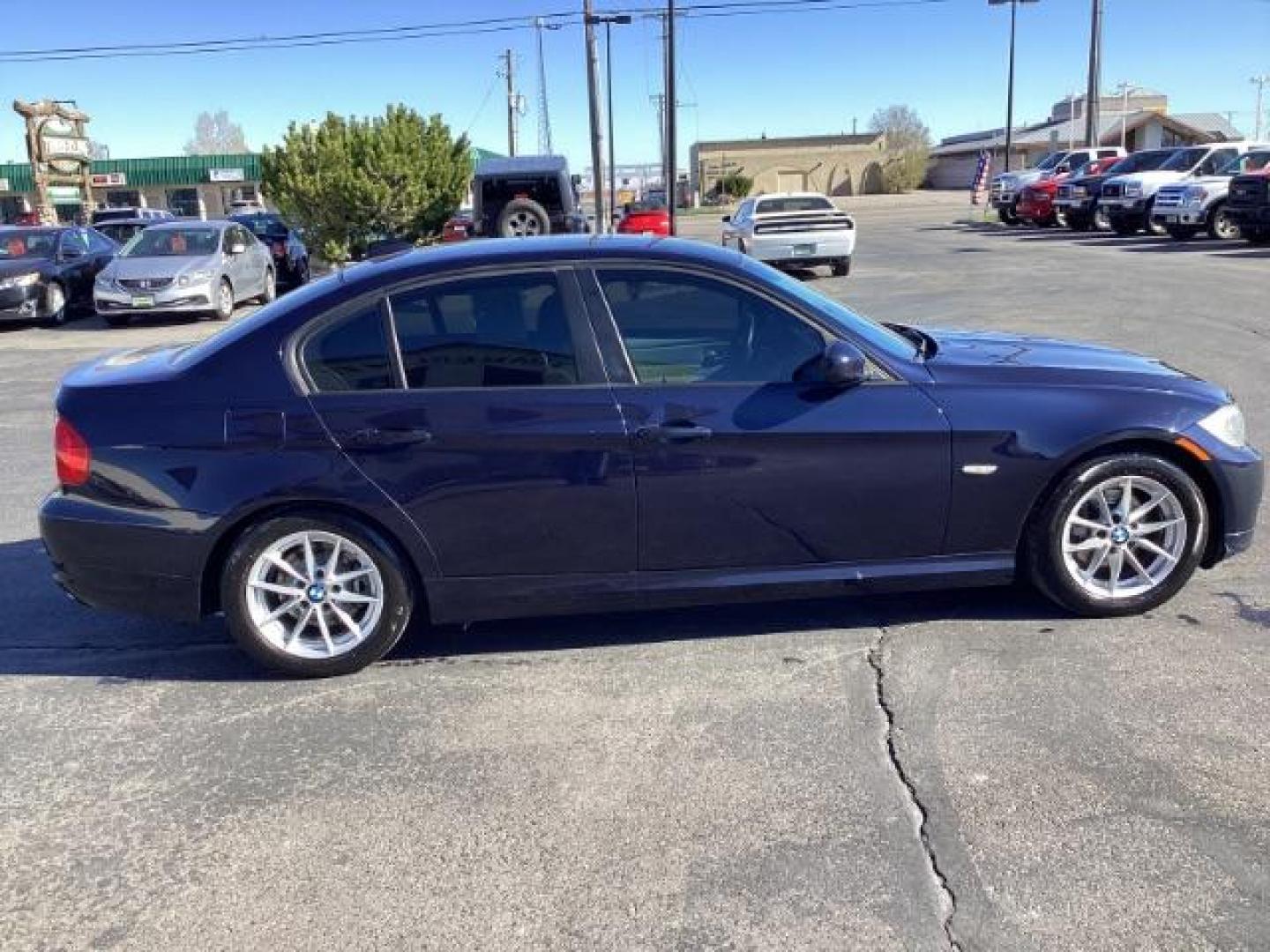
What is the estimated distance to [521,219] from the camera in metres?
21.3

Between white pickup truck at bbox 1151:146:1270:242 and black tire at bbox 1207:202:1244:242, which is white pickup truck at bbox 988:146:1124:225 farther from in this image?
black tire at bbox 1207:202:1244:242

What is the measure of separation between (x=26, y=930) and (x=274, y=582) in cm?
158

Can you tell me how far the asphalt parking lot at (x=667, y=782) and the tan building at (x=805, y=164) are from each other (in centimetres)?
7994

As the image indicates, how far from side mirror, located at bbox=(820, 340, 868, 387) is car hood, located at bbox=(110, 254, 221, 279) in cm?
1456

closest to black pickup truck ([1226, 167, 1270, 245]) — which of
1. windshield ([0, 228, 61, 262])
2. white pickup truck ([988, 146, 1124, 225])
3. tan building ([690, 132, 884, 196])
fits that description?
white pickup truck ([988, 146, 1124, 225])

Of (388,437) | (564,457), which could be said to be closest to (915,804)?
(564,457)

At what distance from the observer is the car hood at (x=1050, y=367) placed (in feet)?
14.0

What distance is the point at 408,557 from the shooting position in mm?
4160

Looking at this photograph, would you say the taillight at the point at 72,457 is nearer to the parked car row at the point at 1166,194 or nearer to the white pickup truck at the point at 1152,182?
the parked car row at the point at 1166,194

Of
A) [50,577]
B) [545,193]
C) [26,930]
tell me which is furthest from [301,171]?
[26,930]

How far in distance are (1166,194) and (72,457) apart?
25.6 m

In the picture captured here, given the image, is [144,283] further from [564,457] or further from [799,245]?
[564,457]

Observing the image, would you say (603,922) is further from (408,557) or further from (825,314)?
(825,314)

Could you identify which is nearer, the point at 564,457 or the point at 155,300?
the point at 564,457
